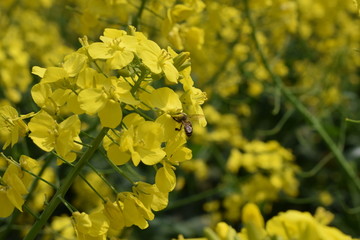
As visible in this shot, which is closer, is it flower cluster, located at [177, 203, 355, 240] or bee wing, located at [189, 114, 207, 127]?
flower cluster, located at [177, 203, 355, 240]

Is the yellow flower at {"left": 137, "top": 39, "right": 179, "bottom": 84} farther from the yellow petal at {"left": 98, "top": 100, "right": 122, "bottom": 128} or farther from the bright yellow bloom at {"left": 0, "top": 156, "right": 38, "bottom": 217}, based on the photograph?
the bright yellow bloom at {"left": 0, "top": 156, "right": 38, "bottom": 217}

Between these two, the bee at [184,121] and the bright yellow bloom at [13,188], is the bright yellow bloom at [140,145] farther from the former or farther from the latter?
the bright yellow bloom at [13,188]

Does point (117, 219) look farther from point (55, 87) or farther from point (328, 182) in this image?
point (328, 182)

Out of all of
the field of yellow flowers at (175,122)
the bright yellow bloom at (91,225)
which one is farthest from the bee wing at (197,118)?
the bright yellow bloom at (91,225)

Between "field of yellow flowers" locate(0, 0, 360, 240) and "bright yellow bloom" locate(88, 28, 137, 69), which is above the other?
"bright yellow bloom" locate(88, 28, 137, 69)

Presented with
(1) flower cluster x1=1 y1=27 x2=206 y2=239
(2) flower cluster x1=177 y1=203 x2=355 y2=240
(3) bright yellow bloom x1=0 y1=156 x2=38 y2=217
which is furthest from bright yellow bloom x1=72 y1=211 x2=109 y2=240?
(2) flower cluster x1=177 y1=203 x2=355 y2=240

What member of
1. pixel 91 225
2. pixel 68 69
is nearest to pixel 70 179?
pixel 91 225

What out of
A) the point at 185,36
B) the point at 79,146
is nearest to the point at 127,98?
the point at 79,146

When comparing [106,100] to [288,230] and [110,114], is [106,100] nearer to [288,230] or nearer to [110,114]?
[110,114]
